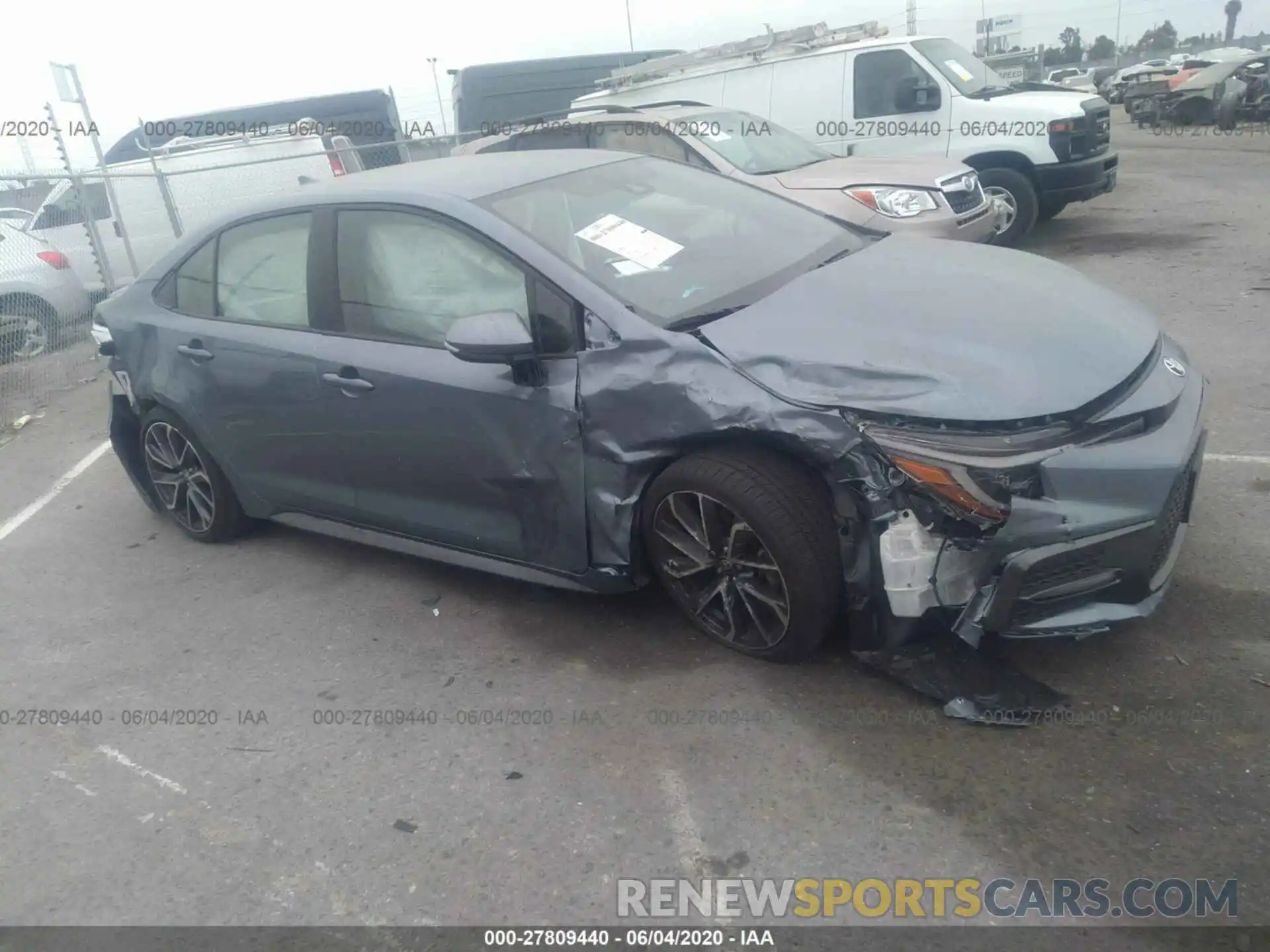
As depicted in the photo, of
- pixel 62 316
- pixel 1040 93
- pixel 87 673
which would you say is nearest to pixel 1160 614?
pixel 87 673

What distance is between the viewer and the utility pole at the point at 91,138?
10.4m

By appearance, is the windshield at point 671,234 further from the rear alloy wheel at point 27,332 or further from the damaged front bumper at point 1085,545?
the rear alloy wheel at point 27,332

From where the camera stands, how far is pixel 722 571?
3.26 metres

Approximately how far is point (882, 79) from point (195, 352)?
24.9ft

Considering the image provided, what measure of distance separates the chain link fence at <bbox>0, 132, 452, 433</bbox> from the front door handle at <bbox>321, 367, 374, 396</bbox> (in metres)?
5.14

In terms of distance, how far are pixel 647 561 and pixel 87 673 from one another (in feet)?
7.61

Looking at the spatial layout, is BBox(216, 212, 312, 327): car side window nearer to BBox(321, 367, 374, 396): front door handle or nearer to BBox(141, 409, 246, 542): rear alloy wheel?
BBox(321, 367, 374, 396): front door handle

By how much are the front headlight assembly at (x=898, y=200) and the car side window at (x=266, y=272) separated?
4649 mm

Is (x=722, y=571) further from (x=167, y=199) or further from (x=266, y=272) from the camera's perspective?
(x=167, y=199)

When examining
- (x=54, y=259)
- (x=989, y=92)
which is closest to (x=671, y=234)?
(x=989, y=92)

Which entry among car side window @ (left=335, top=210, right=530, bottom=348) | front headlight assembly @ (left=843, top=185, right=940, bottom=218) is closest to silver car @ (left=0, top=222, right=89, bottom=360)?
car side window @ (left=335, top=210, right=530, bottom=348)

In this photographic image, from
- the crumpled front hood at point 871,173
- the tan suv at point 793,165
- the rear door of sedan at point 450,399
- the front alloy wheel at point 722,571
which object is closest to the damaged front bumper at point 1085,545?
the front alloy wheel at point 722,571

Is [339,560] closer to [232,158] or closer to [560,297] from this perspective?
[560,297]

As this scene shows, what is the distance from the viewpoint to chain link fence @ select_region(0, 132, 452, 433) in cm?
934
